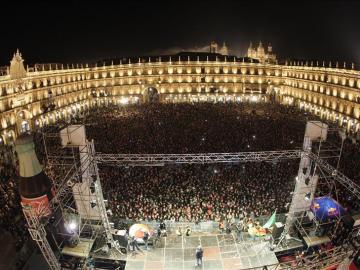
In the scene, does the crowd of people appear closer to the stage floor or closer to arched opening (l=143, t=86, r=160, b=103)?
the stage floor

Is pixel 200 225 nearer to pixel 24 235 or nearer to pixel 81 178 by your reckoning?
pixel 81 178

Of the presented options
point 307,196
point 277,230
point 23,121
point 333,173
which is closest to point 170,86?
point 23,121

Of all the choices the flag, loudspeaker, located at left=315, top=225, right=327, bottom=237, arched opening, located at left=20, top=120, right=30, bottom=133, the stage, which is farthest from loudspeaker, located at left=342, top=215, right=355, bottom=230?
arched opening, located at left=20, top=120, right=30, bottom=133

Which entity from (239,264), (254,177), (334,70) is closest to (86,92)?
(334,70)

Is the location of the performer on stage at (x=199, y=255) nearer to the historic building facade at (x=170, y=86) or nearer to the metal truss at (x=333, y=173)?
the metal truss at (x=333, y=173)

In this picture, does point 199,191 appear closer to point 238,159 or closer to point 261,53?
point 238,159

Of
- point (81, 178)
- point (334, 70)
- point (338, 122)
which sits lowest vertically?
point (338, 122)
